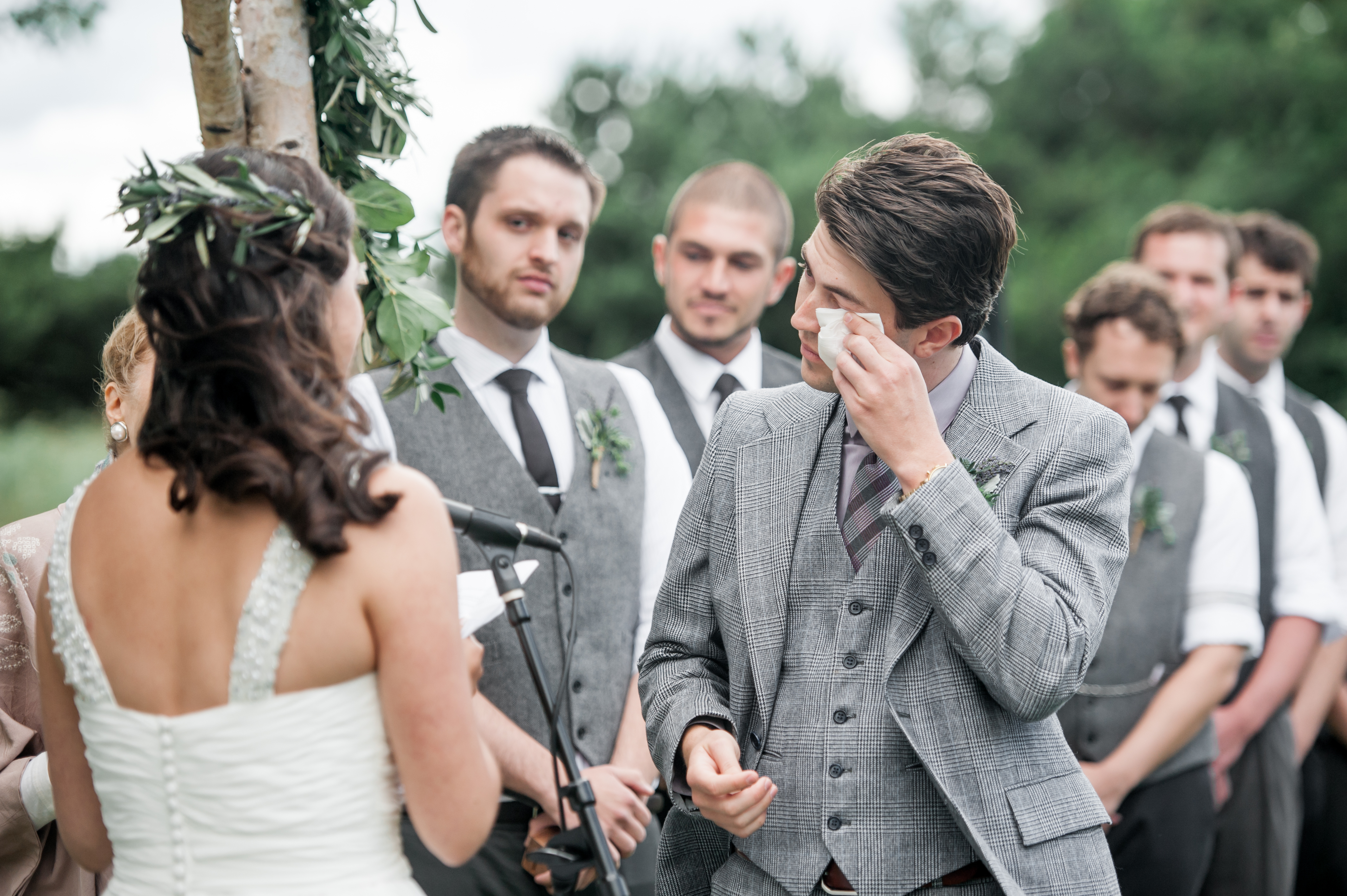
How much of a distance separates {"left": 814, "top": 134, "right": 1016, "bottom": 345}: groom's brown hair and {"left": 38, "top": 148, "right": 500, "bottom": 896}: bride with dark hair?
96 cm

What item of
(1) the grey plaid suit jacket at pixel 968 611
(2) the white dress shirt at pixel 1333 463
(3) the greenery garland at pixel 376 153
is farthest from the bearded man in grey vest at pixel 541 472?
(2) the white dress shirt at pixel 1333 463

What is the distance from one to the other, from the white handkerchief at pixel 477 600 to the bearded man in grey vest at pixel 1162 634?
2059 mm

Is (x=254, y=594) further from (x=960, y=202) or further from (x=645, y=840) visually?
(x=645, y=840)

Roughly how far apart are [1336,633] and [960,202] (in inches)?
144

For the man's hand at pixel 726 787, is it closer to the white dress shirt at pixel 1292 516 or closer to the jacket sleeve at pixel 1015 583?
the jacket sleeve at pixel 1015 583

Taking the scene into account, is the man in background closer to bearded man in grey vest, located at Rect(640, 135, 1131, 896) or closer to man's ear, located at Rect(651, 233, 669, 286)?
man's ear, located at Rect(651, 233, 669, 286)

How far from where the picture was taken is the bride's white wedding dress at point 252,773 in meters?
1.70

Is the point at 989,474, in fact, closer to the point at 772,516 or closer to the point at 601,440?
the point at 772,516

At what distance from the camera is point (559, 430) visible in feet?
11.2

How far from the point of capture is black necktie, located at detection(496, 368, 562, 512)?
327 cm

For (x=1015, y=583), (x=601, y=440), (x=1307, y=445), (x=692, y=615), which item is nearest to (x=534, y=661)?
(x=692, y=615)

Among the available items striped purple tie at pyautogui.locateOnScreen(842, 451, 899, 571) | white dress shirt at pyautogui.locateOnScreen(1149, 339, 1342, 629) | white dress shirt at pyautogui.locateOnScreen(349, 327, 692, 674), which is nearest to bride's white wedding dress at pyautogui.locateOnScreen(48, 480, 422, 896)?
striped purple tie at pyautogui.locateOnScreen(842, 451, 899, 571)

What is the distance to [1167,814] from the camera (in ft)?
11.6

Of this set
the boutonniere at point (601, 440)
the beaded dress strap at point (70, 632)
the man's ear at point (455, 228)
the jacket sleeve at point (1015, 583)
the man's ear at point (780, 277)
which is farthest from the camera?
the man's ear at point (780, 277)
